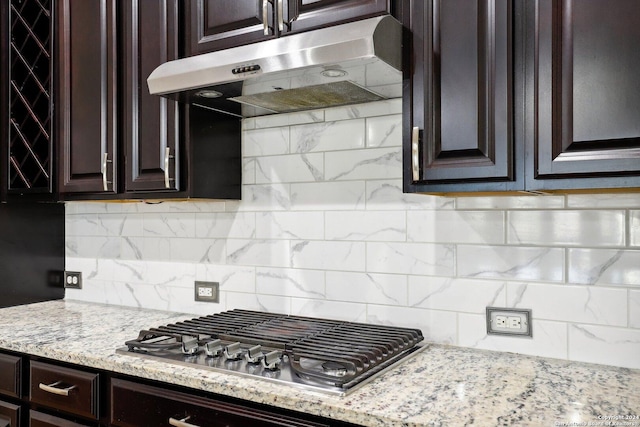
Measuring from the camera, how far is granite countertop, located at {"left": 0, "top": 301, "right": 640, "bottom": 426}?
119 cm

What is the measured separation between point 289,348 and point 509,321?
28.5 inches

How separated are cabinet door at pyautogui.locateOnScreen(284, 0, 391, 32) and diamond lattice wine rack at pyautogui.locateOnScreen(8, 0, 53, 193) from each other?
1329mm

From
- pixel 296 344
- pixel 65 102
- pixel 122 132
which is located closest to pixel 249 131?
pixel 122 132

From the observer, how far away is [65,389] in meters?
1.76

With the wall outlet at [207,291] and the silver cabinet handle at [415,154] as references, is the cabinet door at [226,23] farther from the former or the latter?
the wall outlet at [207,291]

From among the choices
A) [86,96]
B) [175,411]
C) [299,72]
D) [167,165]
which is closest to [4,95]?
[86,96]

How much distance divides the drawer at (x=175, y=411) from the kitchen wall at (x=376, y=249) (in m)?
0.70

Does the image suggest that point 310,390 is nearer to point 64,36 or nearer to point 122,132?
point 122,132

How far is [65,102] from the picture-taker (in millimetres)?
2314

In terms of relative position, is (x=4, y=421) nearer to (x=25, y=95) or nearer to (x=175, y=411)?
(x=175, y=411)

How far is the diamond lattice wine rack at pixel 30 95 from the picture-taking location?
2.42 m

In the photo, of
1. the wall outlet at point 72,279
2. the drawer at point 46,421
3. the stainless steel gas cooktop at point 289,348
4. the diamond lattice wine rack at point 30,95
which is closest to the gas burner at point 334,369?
the stainless steel gas cooktop at point 289,348

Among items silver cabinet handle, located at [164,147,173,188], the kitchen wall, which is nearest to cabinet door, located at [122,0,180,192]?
silver cabinet handle, located at [164,147,173,188]

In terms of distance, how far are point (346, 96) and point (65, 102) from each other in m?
1.31
